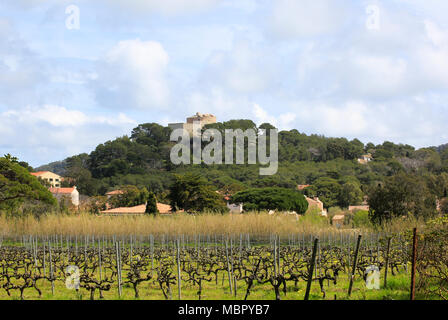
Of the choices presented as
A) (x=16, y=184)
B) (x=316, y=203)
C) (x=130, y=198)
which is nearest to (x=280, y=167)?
(x=316, y=203)

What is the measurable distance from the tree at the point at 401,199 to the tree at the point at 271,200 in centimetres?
785

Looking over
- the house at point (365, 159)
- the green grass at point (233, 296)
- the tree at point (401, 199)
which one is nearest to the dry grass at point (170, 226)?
the tree at point (401, 199)

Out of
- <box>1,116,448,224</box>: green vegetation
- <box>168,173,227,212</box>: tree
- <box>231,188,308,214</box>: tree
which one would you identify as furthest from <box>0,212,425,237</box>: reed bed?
<box>231,188,308,214</box>: tree

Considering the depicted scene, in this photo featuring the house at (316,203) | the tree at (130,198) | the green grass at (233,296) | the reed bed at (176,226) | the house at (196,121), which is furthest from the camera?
the house at (196,121)

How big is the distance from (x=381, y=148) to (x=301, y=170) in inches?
865

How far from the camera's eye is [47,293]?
39.2 feet

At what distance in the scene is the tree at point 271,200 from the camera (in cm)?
3791

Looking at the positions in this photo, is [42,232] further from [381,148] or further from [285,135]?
[381,148]

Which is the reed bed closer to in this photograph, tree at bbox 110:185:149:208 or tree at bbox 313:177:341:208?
tree at bbox 110:185:149:208

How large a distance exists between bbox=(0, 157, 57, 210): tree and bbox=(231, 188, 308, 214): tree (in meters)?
15.8

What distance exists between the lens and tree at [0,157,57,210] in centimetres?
2605

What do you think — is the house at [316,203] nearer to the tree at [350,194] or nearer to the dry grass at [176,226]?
the tree at [350,194]

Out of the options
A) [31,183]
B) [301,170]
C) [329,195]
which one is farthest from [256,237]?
[301,170]

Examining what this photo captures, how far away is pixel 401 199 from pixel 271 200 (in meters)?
10.3
